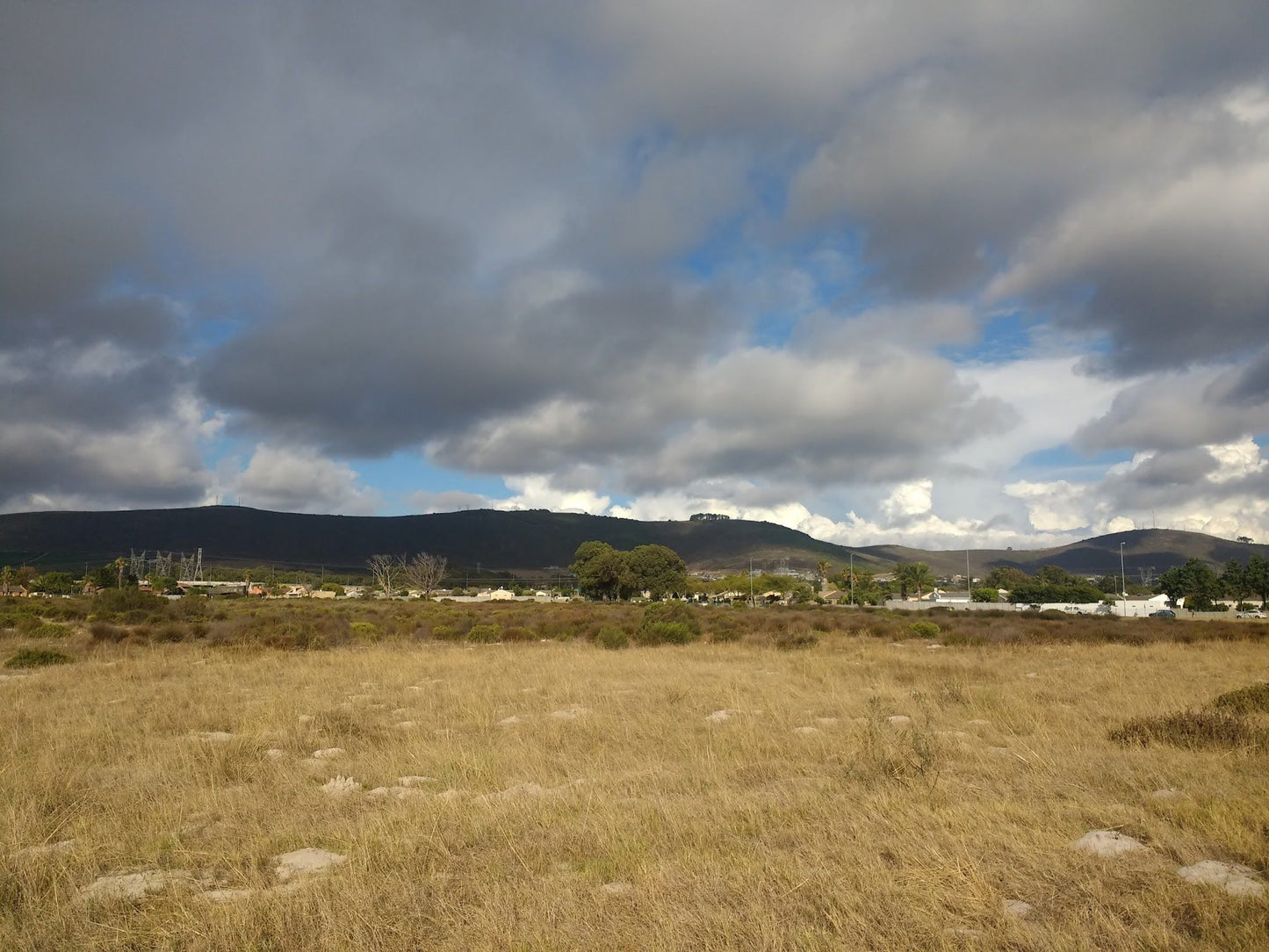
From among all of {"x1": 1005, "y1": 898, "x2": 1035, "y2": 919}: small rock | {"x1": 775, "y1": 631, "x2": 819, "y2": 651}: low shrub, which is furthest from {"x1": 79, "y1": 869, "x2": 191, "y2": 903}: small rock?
{"x1": 775, "y1": 631, "x2": 819, "y2": 651}: low shrub

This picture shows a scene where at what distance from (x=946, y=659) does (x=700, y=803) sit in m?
17.0

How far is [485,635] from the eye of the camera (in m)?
32.0

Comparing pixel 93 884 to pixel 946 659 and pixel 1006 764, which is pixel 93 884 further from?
pixel 946 659

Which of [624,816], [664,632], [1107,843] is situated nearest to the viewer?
[1107,843]

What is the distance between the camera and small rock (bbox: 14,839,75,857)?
6238mm

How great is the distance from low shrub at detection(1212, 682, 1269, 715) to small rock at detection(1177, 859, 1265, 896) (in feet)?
28.1

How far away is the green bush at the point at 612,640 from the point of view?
27.2 meters

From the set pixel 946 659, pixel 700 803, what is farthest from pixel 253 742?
pixel 946 659

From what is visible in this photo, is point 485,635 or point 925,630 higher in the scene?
point 925,630

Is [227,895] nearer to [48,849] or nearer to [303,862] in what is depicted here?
[303,862]

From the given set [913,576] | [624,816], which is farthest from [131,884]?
[913,576]

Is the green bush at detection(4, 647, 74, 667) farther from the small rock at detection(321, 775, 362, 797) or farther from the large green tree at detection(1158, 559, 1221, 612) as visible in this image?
the large green tree at detection(1158, 559, 1221, 612)

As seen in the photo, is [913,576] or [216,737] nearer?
[216,737]

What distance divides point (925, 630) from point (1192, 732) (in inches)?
976
